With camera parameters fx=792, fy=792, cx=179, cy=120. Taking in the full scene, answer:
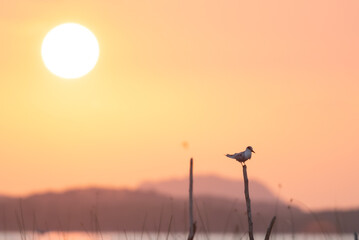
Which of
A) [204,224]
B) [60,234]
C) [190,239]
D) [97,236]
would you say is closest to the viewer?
[190,239]

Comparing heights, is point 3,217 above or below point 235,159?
below

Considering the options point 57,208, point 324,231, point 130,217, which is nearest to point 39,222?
point 57,208

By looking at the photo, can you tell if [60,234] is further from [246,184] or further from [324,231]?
[246,184]

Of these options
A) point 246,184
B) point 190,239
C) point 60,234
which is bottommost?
point 60,234

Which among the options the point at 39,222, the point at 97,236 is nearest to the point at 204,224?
the point at 97,236

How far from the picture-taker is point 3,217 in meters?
11.1

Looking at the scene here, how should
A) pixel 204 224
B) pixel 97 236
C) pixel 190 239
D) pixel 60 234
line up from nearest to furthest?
pixel 190 239 < pixel 204 224 < pixel 97 236 < pixel 60 234

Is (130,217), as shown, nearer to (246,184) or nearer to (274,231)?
(274,231)

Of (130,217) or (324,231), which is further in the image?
(130,217)

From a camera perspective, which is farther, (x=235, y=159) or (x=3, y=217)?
(x=3, y=217)

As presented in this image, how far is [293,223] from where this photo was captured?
11.3 meters

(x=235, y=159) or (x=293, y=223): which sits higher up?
(x=235, y=159)

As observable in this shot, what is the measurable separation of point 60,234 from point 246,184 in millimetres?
5178

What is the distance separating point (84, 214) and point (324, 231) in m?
3.53
